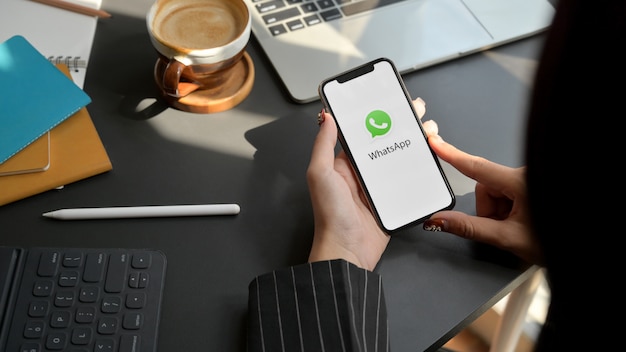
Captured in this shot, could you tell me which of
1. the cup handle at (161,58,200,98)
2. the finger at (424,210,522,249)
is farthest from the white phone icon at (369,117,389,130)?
the cup handle at (161,58,200,98)

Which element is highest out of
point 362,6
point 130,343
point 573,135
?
point 573,135

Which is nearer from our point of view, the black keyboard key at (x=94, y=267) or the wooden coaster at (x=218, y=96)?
the black keyboard key at (x=94, y=267)

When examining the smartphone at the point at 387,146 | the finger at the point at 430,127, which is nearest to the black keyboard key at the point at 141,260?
the smartphone at the point at 387,146

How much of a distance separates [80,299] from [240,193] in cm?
21

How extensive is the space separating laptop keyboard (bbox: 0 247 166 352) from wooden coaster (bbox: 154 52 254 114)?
0.21 m

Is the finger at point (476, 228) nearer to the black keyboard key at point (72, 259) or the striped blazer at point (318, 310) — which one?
the striped blazer at point (318, 310)

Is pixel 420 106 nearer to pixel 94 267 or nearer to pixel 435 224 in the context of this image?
pixel 435 224

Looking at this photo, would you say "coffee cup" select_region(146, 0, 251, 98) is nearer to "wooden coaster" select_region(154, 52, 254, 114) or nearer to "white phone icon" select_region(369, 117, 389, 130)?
"wooden coaster" select_region(154, 52, 254, 114)

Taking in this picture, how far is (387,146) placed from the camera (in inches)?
30.2

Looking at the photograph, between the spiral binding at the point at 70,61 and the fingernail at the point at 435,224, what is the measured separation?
48cm

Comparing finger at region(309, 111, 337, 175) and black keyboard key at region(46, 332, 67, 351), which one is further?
finger at region(309, 111, 337, 175)

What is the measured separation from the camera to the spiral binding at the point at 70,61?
0.87m

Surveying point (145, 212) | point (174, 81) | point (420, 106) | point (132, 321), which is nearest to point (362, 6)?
point (420, 106)

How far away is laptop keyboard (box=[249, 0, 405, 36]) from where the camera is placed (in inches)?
36.3
